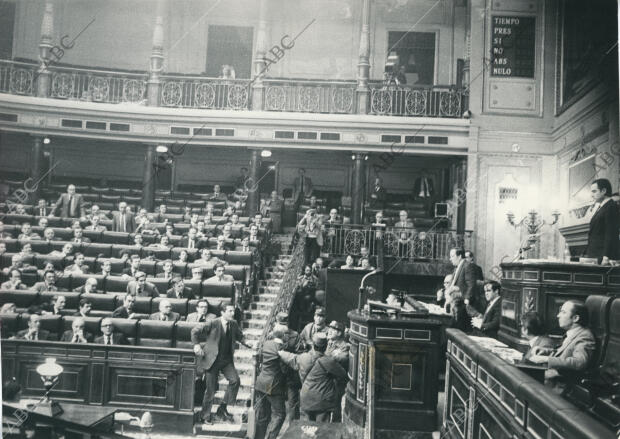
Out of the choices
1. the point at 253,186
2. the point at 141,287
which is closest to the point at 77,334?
the point at 141,287

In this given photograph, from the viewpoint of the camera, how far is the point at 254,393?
15.8 feet

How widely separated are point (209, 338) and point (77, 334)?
1.24 meters

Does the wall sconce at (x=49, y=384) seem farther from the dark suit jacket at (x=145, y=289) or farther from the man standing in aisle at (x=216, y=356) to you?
the dark suit jacket at (x=145, y=289)

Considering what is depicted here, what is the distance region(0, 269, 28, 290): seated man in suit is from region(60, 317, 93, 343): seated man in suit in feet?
3.17

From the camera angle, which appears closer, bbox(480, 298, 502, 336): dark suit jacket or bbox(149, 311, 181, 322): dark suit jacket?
bbox(480, 298, 502, 336): dark suit jacket

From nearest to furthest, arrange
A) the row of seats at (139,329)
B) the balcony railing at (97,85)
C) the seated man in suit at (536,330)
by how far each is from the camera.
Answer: the seated man in suit at (536,330) < the row of seats at (139,329) < the balcony railing at (97,85)

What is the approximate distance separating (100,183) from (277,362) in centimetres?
568

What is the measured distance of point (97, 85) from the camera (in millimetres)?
8734

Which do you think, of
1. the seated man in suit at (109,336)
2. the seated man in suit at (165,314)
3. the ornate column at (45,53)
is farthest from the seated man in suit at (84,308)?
the ornate column at (45,53)

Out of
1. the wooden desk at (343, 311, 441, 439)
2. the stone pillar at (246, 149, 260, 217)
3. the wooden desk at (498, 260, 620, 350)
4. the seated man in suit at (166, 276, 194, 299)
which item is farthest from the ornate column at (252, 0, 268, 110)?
the wooden desk at (498, 260, 620, 350)

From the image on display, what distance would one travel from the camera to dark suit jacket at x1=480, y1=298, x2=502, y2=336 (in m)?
4.52

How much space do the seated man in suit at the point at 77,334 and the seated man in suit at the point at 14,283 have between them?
0.96m

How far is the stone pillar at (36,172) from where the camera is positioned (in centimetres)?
747

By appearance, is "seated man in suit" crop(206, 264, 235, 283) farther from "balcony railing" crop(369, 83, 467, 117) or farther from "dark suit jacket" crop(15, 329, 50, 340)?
"balcony railing" crop(369, 83, 467, 117)
